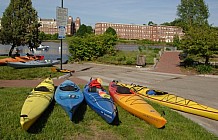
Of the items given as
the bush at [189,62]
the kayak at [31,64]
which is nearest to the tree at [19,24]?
the kayak at [31,64]

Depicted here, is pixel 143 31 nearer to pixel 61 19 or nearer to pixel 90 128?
pixel 61 19

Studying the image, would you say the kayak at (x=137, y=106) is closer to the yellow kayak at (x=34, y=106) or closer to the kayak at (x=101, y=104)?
the kayak at (x=101, y=104)

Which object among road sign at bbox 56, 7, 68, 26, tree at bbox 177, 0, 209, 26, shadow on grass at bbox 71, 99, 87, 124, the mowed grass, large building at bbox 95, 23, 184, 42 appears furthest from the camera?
large building at bbox 95, 23, 184, 42

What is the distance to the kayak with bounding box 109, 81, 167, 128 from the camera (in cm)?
637

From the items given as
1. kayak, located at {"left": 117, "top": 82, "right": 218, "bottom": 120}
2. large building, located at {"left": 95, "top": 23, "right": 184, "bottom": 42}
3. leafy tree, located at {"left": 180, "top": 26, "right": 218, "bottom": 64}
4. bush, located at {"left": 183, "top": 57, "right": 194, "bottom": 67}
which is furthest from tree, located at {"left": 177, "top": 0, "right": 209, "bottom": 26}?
large building, located at {"left": 95, "top": 23, "right": 184, "bottom": 42}

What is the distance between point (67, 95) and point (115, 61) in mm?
15309

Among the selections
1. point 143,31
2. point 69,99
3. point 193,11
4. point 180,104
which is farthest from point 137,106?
point 143,31

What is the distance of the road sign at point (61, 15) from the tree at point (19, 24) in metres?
9.67

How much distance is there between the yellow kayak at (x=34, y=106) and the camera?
5450 mm

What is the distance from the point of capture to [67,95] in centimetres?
723

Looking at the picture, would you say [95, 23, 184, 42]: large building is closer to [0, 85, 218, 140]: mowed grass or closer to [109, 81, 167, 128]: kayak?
[109, 81, 167, 128]: kayak

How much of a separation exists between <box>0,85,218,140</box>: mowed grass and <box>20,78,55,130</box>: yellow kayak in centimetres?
26

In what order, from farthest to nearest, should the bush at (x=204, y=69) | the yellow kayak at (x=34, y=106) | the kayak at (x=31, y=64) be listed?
1. the bush at (x=204, y=69)
2. the kayak at (x=31, y=64)
3. the yellow kayak at (x=34, y=106)

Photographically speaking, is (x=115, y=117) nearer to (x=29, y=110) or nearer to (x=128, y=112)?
(x=128, y=112)
